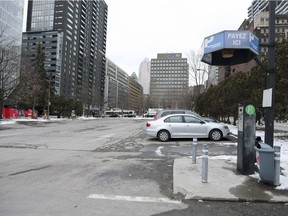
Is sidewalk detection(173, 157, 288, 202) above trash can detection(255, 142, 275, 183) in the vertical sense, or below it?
below

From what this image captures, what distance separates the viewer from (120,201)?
5.33m

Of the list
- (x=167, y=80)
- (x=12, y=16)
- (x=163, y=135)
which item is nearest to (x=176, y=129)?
(x=163, y=135)

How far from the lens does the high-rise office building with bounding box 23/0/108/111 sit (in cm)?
12862

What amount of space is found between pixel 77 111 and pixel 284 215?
66.3 metres

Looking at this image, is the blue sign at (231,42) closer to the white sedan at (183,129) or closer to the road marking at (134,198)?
the road marking at (134,198)

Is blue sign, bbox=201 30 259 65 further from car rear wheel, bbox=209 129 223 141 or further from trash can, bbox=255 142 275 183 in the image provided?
car rear wheel, bbox=209 129 223 141

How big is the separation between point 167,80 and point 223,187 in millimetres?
112343

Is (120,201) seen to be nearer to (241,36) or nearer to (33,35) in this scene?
(241,36)

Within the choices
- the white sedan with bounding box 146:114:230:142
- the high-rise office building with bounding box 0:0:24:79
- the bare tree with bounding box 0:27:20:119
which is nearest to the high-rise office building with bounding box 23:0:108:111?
the high-rise office building with bounding box 0:0:24:79

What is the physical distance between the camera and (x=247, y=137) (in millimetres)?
7074

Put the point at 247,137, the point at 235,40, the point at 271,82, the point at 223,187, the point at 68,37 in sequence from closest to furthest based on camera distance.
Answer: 1. the point at 223,187
2. the point at 247,137
3. the point at 235,40
4. the point at 271,82
5. the point at 68,37

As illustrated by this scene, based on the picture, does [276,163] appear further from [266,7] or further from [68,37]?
[68,37]

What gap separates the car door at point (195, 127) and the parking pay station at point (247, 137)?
25.6 ft

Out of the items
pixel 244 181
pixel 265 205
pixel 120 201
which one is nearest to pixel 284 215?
pixel 265 205
